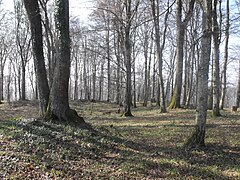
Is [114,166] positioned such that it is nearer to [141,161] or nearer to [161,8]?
[141,161]

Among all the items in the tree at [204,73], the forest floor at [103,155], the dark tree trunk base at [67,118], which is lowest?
the forest floor at [103,155]

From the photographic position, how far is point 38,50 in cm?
1046

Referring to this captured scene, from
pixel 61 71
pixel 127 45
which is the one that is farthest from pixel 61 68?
pixel 127 45

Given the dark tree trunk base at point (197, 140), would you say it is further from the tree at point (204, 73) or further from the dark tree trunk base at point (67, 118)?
the dark tree trunk base at point (67, 118)

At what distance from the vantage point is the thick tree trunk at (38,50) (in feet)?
33.6

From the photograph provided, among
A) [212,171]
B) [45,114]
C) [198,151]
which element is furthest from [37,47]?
[212,171]

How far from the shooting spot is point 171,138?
9375 mm

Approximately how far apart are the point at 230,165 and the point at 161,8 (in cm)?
1481

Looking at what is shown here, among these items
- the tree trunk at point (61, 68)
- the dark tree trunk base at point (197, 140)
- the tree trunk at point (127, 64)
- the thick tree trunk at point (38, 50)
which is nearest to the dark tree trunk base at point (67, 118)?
the tree trunk at point (61, 68)

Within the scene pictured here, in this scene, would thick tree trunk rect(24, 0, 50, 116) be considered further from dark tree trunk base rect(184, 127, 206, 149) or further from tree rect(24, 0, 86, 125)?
dark tree trunk base rect(184, 127, 206, 149)

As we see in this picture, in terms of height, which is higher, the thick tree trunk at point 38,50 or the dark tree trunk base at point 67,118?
the thick tree trunk at point 38,50

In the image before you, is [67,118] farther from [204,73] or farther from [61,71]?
[204,73]

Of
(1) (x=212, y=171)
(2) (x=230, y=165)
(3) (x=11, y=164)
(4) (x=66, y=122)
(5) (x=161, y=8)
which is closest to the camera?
(3) (x=11, y=164)

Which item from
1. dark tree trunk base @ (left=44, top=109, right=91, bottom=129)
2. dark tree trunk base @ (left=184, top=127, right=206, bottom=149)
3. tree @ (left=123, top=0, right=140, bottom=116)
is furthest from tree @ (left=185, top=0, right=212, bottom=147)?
tree @ (left=123, top=0, right=140, bottom=116)
